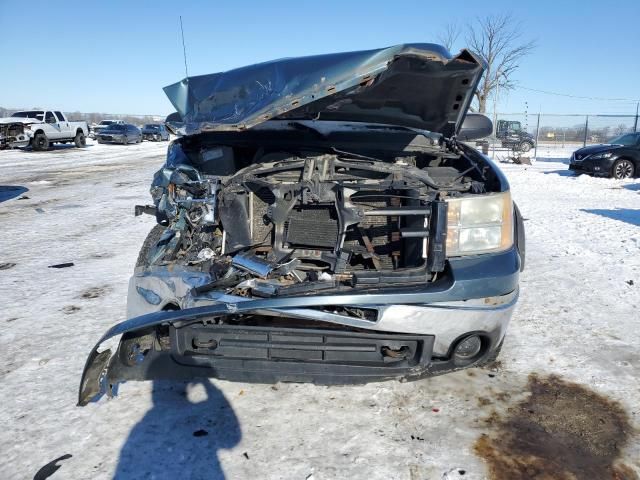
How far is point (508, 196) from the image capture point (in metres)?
2.50

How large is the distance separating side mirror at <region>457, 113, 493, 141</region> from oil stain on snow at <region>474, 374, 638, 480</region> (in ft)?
7.06

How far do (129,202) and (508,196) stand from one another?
795cm

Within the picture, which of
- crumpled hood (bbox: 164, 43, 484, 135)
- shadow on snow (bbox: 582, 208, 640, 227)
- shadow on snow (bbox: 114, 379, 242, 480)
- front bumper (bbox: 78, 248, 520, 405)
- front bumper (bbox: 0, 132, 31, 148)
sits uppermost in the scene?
crumpled hood (bbox: 164, 43, 484, 135)

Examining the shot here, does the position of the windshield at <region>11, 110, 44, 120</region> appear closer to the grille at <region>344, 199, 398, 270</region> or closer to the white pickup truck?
the white pickup truck

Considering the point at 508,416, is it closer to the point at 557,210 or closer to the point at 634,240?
the point at 634,240

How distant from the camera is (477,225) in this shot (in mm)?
2426

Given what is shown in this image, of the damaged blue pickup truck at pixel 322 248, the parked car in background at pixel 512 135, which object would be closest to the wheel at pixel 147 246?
the damaged blue pickup truck at pixel 322 248

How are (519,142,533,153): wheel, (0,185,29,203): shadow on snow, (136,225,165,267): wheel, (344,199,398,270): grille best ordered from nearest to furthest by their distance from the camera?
1. (344,199,398,270): grille
2. (136,225,165,267): wheel
3. (0,185,29,203): shadow on snow
4. (519,142,533,153): wheel

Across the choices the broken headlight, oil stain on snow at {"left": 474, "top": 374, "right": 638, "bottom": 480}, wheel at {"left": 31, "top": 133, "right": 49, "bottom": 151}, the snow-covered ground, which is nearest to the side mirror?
the snow-covered ground

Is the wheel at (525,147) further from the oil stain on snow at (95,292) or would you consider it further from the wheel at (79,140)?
the wheel at (79,140)

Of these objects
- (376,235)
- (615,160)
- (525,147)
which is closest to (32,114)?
(525,147)

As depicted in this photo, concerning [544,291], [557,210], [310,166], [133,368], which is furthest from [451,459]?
[557,210]

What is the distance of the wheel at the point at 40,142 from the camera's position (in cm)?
2147

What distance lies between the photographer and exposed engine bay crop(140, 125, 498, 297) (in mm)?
2436
